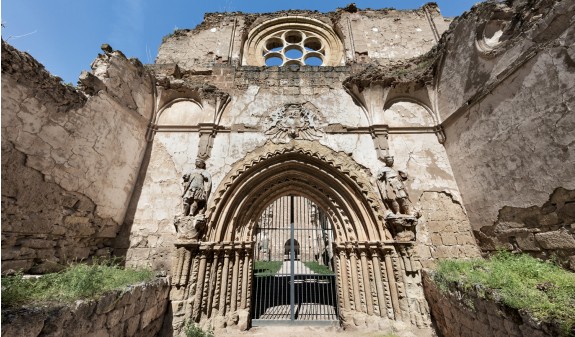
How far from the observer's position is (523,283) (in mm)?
2494

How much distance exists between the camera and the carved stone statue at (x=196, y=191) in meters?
4.24

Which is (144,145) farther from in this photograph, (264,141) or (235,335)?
(235,335)

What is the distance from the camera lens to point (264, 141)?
5148 mm

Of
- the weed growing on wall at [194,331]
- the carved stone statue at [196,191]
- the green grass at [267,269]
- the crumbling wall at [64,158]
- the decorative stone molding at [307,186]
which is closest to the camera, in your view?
the crumbling wall at [64,158]

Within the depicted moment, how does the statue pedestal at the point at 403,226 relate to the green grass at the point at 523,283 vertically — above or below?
above

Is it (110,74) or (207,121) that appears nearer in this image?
(110,74)

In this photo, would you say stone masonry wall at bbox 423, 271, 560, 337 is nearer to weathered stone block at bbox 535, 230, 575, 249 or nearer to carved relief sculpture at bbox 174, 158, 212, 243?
weathered stone block at bbox 535, 230, 575, 249

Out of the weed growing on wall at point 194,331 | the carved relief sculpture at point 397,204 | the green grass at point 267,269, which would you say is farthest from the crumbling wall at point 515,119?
the green grass at point 267,269

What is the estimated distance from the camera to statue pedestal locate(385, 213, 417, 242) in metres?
4.07

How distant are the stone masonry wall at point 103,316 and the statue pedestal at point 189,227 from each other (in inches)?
27.4

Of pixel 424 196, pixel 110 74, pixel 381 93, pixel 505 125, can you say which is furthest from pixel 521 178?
pixel 110 74

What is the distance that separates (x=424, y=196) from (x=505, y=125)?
1.73 metres

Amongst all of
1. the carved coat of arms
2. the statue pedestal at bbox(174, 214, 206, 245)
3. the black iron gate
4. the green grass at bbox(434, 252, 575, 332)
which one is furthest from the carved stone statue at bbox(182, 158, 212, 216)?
the green grass at bbox(434, 252, 575, 332)

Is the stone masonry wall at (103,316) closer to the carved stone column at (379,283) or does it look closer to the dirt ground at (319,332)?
the dirt ground at (319,332)
